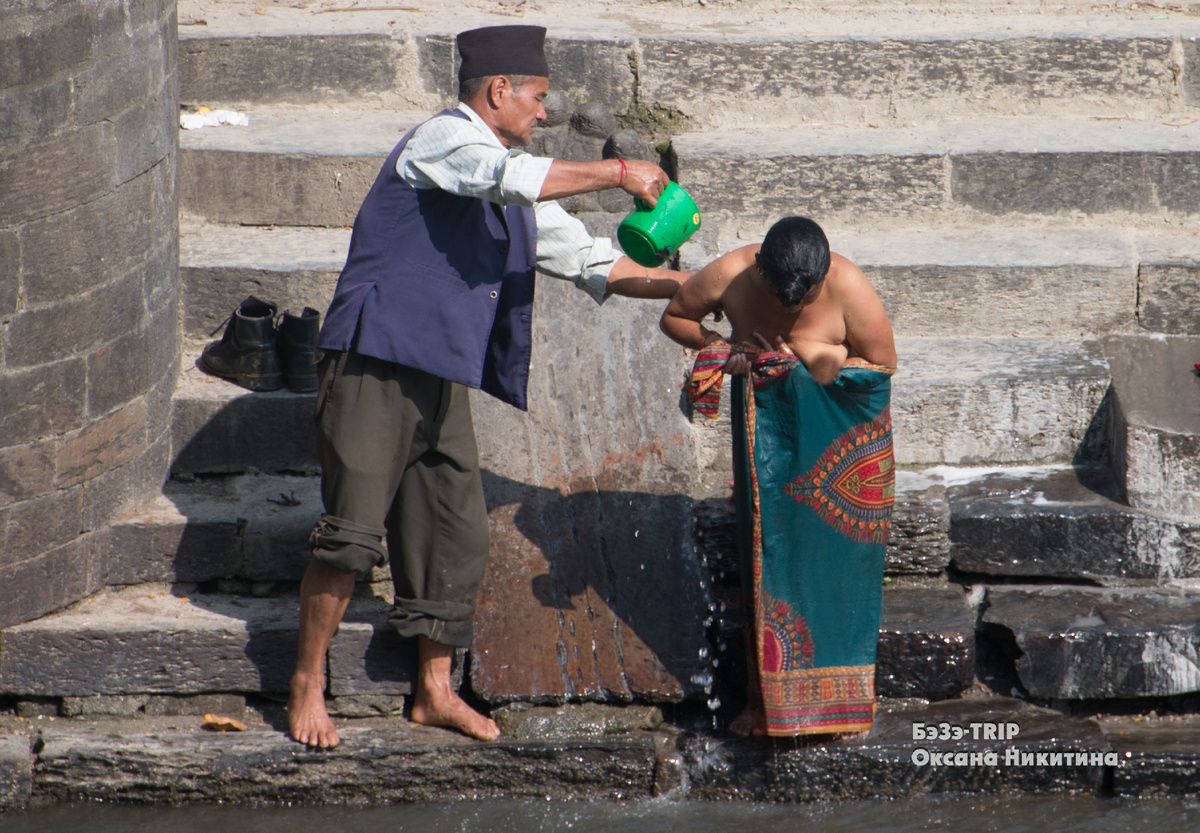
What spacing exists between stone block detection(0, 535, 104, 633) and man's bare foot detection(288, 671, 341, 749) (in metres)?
0.96

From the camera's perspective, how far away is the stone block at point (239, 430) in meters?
4.79

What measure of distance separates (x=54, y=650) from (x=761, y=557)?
2.41 metres

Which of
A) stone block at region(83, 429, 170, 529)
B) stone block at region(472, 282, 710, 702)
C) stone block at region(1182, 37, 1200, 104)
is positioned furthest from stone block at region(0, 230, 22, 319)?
stone block at region(1182, 37, 1200, 104)

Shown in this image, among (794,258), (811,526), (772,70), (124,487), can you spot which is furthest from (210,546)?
(772,70)

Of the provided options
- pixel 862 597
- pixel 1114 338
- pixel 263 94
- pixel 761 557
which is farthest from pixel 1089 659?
pixel 263 94

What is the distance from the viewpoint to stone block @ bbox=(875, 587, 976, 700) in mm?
4012

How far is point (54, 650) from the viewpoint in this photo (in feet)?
13.4

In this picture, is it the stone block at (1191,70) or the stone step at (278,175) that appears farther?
the stone block at (1191,70)

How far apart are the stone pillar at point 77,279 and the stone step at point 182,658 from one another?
17 cm

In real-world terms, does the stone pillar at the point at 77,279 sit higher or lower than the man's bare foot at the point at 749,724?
higher

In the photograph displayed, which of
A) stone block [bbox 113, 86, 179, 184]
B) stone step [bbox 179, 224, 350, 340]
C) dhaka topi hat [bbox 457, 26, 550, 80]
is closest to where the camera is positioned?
dhaka topi hat [bbox 457, 26, 550, 80]

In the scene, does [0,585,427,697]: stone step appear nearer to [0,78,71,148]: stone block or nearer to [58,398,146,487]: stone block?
[58,398,146,487]: stone block

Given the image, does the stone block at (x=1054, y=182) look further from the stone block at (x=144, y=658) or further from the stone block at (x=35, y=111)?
the stone block at (x=35, y=111)

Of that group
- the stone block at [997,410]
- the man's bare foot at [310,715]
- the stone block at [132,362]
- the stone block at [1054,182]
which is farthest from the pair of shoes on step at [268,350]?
the stone block at [1054,182]
